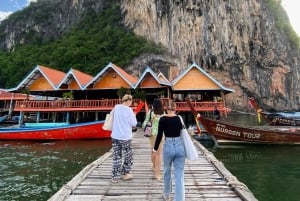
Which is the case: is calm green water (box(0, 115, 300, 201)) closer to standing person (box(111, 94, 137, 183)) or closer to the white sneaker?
the white sneaker

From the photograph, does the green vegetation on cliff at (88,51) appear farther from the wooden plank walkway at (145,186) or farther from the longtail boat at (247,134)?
the wooden plank walkway at (145,186)

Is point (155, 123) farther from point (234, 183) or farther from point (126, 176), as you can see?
point (234, 183)

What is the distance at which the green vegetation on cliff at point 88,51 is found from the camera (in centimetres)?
6391

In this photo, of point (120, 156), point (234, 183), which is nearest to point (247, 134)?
point (234, 183)

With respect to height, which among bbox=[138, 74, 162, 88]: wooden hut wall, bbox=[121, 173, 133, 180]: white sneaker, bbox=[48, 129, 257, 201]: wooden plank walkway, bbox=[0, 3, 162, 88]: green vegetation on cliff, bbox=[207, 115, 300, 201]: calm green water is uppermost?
bbox=[0, 3, 162, 88]: green vegetation on cliff

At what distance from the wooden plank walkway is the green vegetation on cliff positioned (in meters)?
53.5

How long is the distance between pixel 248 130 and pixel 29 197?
1347 centimetres

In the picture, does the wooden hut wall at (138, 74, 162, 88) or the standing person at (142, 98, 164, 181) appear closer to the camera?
the standing person at (142, 98, 164, 181)

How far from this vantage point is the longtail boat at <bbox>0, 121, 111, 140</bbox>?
22906 mm

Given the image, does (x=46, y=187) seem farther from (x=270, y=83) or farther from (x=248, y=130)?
(x=270, y=83)

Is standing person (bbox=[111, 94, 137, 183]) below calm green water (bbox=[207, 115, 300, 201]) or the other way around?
the other way around

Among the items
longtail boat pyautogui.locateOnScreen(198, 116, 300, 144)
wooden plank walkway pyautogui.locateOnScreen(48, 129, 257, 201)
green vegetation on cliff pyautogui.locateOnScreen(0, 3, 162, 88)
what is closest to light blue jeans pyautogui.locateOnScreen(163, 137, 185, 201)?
wooden plank walkway pyautogui.locateOnScreen(48, 129, 257, 201)

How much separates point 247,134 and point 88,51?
50.7 meters

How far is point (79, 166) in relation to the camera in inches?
555
